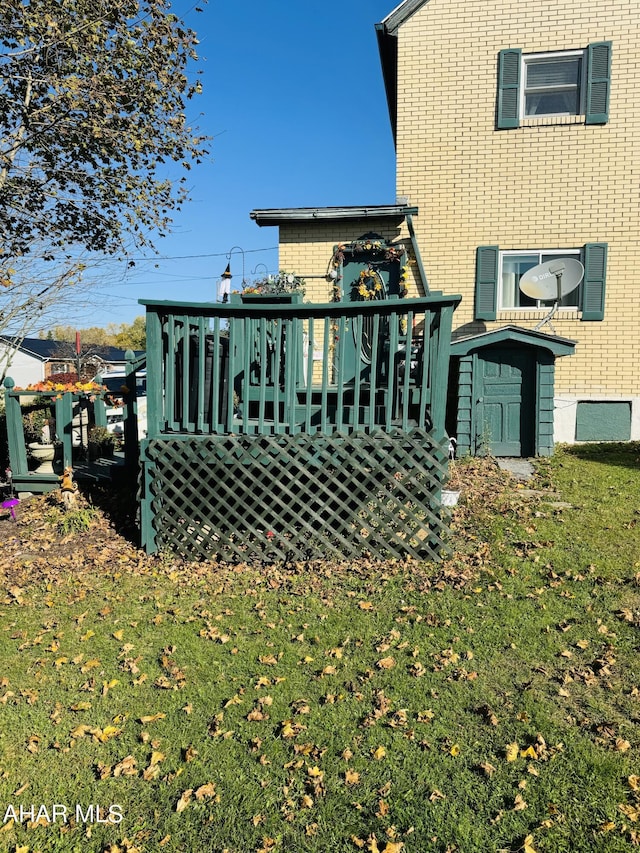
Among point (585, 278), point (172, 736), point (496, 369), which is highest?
point (585, 278)

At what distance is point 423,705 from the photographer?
313 cm

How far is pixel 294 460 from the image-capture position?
5.09 m

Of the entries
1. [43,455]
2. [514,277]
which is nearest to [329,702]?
[43,455]

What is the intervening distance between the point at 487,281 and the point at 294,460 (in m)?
6.72

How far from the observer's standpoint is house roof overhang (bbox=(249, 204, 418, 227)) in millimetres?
10016

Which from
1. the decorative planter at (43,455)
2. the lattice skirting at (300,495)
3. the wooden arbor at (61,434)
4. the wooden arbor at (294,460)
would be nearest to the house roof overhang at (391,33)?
the wooden arbor at (61,434)

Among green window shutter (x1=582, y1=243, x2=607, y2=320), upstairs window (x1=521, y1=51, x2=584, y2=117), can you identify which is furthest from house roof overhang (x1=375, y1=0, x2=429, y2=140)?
green window shutter (x1=582, y1=243, x2=607, y2=320)

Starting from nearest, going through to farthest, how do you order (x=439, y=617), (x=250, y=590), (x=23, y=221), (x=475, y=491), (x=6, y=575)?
(x=439, y=617), (x=250, y=590), (x=6, y=575), (x=475, y=491), (x=23, y=221)

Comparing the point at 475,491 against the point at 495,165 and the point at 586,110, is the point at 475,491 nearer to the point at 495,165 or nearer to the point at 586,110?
the point at 495,165

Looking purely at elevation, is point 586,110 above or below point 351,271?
above

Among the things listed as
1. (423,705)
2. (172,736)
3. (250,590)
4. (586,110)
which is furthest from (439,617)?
(586,110)

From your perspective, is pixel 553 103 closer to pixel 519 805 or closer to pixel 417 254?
pixel 417 254

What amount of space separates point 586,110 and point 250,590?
32.3ft

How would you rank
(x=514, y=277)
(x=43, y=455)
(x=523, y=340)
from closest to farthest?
(x=523, y=340) → (x=43, y=455) → (x=514, y=277)
